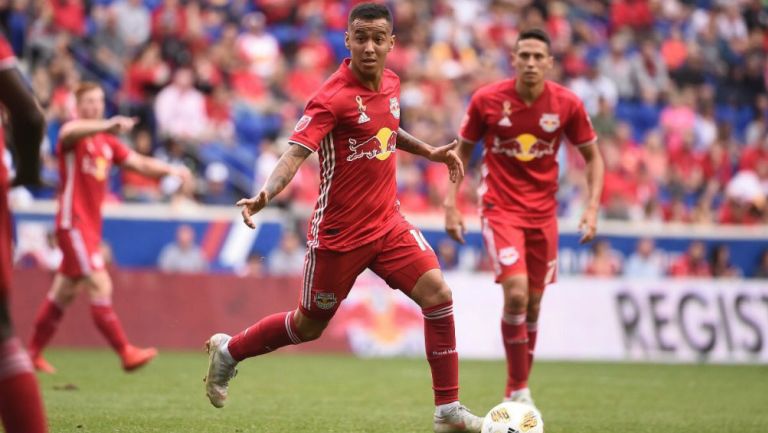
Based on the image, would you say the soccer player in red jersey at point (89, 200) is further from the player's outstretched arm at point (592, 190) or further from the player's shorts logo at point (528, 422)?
the player's shorts logo at point (528, 422)

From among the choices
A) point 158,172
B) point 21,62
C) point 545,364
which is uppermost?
point 21,62

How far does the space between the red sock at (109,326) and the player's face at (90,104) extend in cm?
181

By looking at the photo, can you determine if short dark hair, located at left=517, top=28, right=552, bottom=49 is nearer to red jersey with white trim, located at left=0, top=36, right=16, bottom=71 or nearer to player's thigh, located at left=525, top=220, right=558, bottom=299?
player's thigh, located at left=525, top=220, right=558, bottom=299

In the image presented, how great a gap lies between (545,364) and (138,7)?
374 inches

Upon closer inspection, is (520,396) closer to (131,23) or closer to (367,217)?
(367,217)

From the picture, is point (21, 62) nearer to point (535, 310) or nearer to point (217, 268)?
point (217, 268)

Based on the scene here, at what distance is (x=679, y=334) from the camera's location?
16375mm

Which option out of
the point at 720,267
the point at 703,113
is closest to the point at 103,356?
the point at 720,267

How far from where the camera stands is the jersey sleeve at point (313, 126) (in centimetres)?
656

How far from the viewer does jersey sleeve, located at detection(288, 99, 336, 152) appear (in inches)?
258

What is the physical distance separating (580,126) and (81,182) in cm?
480

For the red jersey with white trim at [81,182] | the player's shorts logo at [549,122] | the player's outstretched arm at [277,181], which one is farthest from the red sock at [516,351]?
the red jersey with white trim at [81,182]

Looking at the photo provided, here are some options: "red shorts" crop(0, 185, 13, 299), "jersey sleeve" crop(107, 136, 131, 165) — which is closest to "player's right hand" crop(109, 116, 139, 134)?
"jersey sleeve" crop(107, 136, 131, 165)

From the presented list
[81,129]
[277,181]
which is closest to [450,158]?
[277,181]
